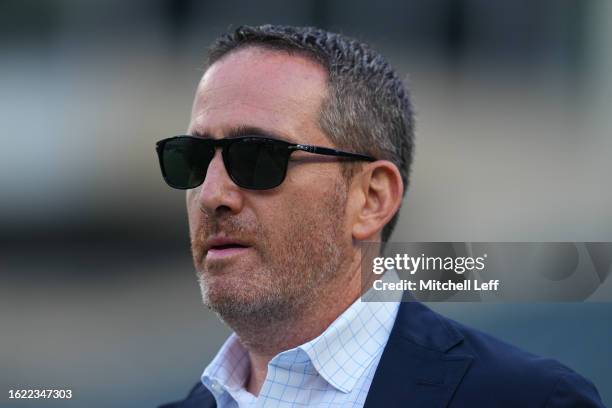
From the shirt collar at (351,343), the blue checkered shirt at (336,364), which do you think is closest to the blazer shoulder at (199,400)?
the blue checkered shirt at (336,364)

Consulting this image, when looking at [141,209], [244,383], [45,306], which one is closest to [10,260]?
[45,306]

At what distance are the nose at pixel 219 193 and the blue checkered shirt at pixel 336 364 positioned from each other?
0.42m

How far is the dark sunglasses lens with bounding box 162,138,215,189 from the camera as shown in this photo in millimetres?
2059

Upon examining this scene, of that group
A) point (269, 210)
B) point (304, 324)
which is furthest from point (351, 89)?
point (304, 324)

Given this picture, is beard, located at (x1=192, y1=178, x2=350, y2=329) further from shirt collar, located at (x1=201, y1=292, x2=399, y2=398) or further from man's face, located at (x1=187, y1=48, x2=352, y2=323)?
shirt collar, located at (x1=201, y1=292, x2=399, y2=398)

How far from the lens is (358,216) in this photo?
2127 millimetres

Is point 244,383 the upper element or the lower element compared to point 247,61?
lower

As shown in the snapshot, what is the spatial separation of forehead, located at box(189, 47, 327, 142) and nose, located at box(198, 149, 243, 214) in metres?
0.11

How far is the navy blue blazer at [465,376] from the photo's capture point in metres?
1.79

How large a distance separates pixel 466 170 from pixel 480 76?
387mm

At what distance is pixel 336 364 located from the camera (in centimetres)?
196

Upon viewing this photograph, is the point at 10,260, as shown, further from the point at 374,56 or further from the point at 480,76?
the point at 480,76

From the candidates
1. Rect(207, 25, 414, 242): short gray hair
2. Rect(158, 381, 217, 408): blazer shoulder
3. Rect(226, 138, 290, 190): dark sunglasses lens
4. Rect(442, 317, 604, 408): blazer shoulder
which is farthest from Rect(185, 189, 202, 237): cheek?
Rect(442, 317, 604, 408): blazer shoulder

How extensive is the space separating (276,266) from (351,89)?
0.57m
